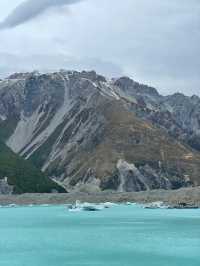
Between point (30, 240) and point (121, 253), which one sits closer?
point (121, 253)

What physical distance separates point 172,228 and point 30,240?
3497 cm

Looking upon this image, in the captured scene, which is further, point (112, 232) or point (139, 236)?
point (112, 232)

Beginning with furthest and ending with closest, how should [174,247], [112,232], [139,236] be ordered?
[112,232] < [139,236] < [174,247]

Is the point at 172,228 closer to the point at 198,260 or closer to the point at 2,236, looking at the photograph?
the point at 2,236

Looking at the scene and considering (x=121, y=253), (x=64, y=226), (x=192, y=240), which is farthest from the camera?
(x=64, y=226)

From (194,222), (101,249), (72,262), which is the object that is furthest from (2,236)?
(194,222)

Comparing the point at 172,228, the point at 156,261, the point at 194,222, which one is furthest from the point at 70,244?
the point at 194,222

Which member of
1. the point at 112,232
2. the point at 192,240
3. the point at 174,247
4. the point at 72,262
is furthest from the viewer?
the point at 112,232

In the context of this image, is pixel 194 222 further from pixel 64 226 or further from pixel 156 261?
pixel 156 261

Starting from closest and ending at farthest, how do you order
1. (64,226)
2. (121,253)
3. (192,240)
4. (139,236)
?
(121,253) < (192,240) < (139,236) < (64,226)

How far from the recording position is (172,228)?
13875 centimetres

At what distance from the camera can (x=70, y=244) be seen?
108000 mm

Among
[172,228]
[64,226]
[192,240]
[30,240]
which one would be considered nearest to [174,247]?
[192,240]

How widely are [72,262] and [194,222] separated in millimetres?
76731
